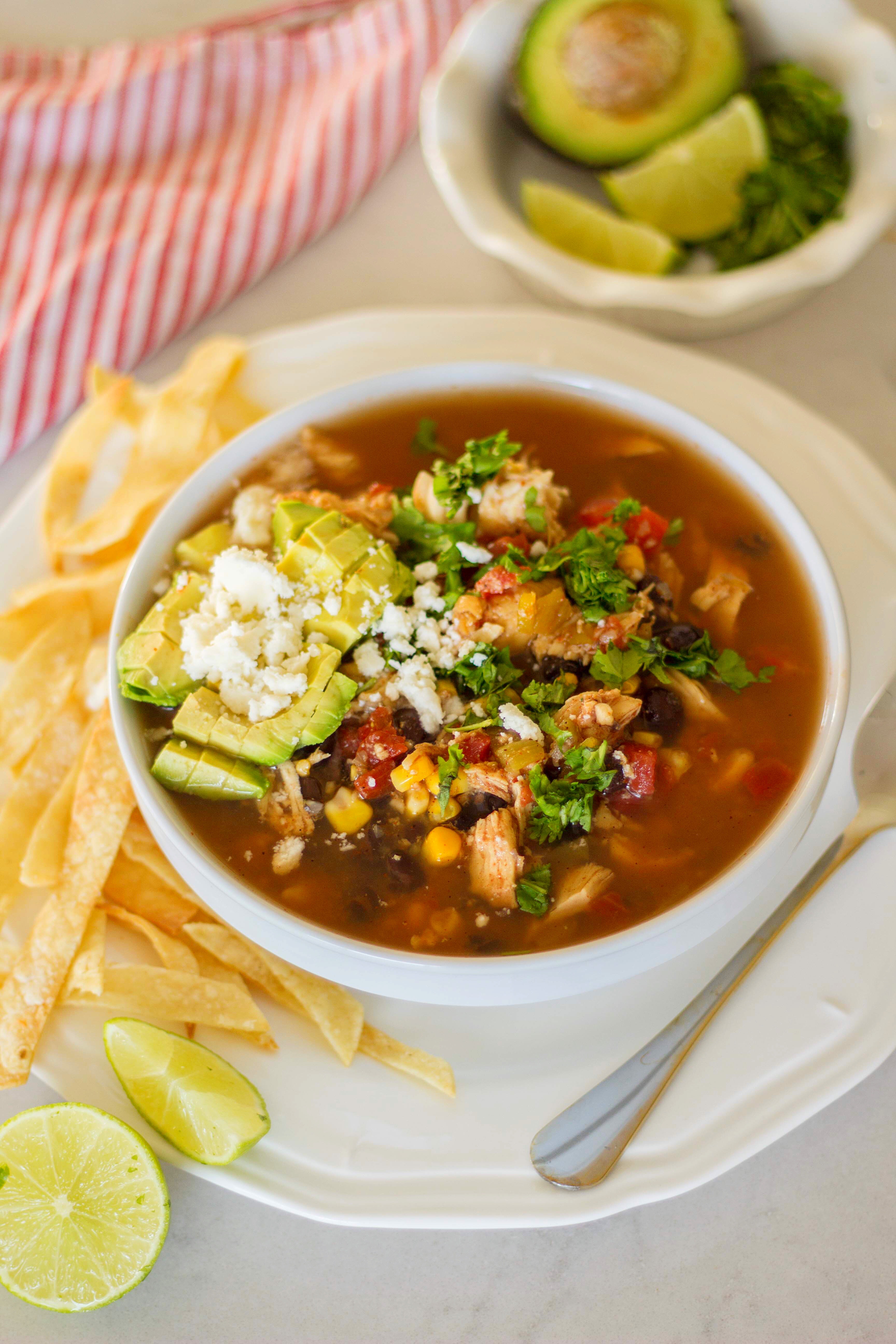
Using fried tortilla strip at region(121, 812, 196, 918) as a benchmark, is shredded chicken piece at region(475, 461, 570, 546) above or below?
above

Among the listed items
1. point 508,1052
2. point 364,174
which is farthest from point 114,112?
point 508,1052

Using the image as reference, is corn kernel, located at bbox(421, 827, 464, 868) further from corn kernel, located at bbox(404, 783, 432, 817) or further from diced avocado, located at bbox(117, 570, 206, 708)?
diced avocado, located at bbox(117, 570, 206, 708)

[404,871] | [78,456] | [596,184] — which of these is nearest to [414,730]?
[404,871]

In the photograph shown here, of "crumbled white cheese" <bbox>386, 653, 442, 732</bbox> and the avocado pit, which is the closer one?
"crumbled white cheese" <bbox>386, 653, 442, 732</bbox>

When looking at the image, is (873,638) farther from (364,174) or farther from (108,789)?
(364,174)

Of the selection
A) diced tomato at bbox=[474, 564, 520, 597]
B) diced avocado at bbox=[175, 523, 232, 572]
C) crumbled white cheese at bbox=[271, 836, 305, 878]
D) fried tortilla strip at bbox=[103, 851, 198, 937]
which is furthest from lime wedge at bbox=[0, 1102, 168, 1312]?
diced tomato at bbox=[474, 564, 520, 597]

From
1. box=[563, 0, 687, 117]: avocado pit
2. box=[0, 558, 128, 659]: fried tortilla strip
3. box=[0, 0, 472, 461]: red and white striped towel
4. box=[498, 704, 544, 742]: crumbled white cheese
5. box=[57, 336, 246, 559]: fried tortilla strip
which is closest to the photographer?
box=[498, 704, 544, 742]: crumbled white cheese
